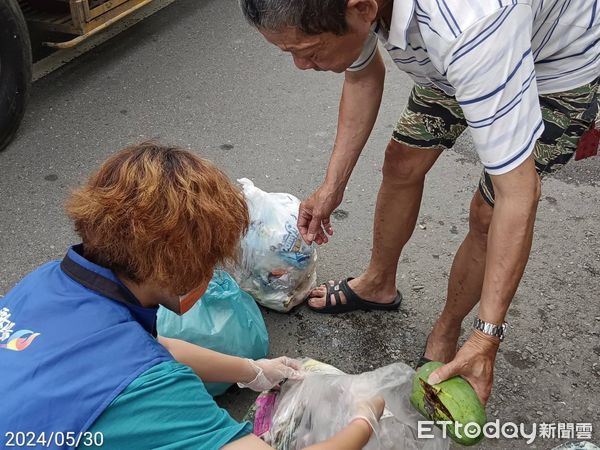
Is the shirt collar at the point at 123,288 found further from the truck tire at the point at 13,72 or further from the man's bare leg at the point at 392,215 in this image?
the truck tire at the point at 13,72

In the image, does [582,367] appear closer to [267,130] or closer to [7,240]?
[267,130]

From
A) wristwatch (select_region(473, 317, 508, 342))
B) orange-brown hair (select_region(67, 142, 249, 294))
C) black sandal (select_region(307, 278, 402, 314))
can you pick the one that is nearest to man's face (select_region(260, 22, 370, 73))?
orange-brown hair (select_region(67, 142, 249, 294))

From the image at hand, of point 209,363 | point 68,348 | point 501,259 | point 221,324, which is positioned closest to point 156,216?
point 68,348

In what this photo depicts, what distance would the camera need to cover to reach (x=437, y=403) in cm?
162

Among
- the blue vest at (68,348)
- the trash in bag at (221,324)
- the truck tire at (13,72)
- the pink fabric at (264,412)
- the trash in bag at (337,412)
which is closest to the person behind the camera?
the blue vest at (68,348)

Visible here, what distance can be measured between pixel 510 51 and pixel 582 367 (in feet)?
4.83

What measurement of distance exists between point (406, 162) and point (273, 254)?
1.91 feet

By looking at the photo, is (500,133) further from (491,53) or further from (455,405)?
(455,405)

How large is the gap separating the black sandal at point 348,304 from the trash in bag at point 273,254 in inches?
5.5

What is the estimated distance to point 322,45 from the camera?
1541 millimetres

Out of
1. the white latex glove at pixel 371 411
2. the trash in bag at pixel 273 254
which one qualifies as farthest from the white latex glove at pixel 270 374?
the trash in bag at pixel 273 254

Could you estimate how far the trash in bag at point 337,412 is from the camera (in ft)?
6.07

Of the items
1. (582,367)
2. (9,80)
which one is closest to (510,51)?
(582,367)


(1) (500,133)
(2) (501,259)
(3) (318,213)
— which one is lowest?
(3) (318,213)
